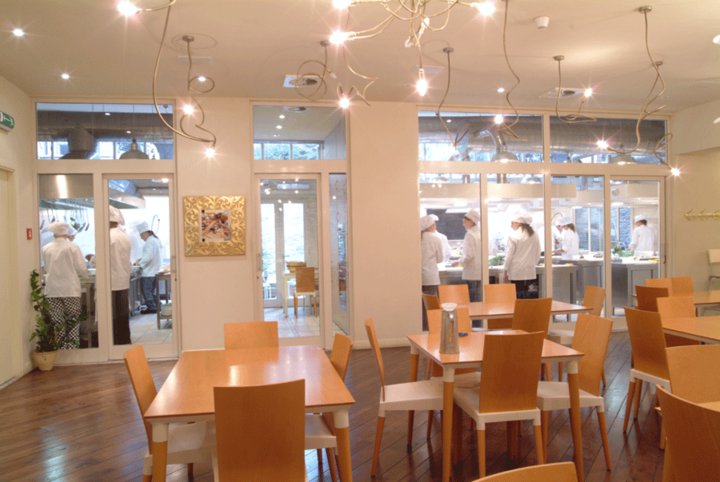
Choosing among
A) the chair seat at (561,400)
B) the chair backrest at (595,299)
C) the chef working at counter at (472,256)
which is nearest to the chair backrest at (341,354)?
the chair seat at (561,400)

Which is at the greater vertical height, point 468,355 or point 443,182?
point 443,182

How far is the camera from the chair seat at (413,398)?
3.02m

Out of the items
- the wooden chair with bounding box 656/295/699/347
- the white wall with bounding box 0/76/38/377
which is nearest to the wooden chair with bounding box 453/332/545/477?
the wooden chair with bounding box 656/295/699/347

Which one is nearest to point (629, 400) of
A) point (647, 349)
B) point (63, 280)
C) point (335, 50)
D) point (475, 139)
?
point (647, 349)

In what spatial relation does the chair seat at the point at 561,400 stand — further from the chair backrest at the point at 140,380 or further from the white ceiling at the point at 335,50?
the white ceiling at the point at 335,50

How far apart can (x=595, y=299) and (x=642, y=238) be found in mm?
3755

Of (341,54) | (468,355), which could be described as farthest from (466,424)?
(341,54)

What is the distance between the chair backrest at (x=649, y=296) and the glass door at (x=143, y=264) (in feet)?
17.6

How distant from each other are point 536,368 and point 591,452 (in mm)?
1115

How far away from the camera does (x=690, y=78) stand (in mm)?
6164

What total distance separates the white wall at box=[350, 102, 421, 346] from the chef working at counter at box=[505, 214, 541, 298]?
1.39m

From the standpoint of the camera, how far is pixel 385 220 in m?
6.78

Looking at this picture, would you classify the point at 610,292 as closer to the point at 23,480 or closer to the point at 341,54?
the point at 341,54

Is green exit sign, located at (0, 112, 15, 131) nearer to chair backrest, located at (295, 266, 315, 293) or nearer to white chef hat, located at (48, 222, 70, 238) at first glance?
white chef hat, located at (48, 222, 70, 238)
